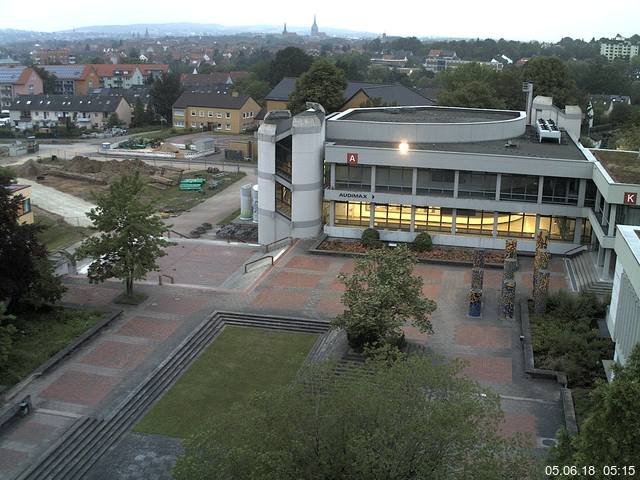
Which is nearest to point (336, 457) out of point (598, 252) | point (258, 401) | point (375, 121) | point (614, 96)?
point (258, 401)

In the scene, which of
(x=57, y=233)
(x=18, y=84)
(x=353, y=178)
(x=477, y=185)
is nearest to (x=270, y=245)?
(x=353, y=178)

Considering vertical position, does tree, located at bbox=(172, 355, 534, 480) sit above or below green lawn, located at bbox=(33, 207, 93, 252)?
above

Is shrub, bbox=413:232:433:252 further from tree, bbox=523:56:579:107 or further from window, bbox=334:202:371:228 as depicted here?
tree, bbox=523:56:579:107

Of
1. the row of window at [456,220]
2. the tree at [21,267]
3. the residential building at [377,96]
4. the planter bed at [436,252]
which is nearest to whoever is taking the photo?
the tree at [21,267]

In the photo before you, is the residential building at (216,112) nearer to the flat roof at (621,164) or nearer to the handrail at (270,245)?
the handrail at (270,245)

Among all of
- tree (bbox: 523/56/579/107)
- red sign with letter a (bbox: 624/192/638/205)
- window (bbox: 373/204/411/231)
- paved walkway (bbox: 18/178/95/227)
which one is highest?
tree (bbox: 523/56/579/107)

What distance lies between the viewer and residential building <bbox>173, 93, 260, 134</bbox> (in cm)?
10481

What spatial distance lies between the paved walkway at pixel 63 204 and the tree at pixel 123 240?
21526 millimetres

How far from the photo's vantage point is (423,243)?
43531 millimetres

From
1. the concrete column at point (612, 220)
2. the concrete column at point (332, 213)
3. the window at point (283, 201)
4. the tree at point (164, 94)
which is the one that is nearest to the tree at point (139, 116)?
the tree at point (164, 94)

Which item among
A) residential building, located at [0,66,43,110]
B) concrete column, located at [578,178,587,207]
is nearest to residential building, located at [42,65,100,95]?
residential building, located at [0,66,43,110]

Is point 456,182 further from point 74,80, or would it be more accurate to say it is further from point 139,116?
point 74,80

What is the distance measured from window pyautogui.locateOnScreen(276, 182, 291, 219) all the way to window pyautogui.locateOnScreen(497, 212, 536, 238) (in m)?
13.5

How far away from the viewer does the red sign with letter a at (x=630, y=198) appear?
1407 inches
